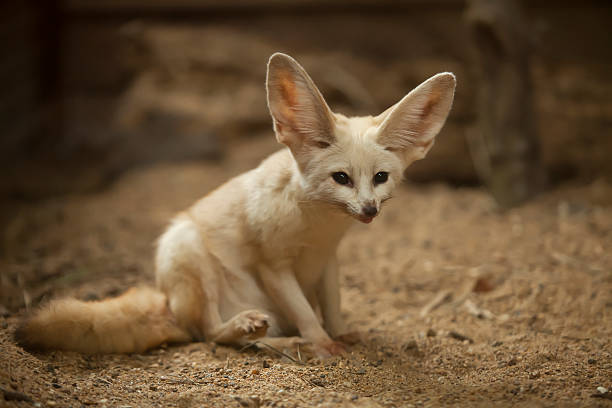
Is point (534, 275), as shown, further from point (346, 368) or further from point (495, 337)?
point (346, 368)

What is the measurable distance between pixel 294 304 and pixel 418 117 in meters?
1.12

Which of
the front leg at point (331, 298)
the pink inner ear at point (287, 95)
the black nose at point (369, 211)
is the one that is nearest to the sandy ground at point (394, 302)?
the front leg at point (331, 298)

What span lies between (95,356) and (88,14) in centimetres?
595

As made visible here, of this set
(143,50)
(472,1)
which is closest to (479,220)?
(472,1)

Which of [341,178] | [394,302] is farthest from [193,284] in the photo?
[394,302]

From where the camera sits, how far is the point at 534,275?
149 inches

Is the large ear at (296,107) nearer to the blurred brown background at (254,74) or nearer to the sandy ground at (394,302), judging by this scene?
the sandy ground at (394,302)

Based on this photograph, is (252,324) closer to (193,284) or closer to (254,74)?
(193,284)

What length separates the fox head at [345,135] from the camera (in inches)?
99.2

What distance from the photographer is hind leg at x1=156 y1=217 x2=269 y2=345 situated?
9.78ft

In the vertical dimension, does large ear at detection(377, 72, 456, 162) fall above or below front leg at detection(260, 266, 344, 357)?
above

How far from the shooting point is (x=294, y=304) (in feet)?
9.38

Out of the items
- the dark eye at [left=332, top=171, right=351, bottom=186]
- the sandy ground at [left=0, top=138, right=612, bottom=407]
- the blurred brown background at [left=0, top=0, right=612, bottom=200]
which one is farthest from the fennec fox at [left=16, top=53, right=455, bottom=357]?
the blurred brown background at [left=0, top=0, right=612, bottom=200]

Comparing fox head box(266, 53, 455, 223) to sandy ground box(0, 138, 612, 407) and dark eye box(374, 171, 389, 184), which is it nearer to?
dark eye box(374, 171, 389, 184)
